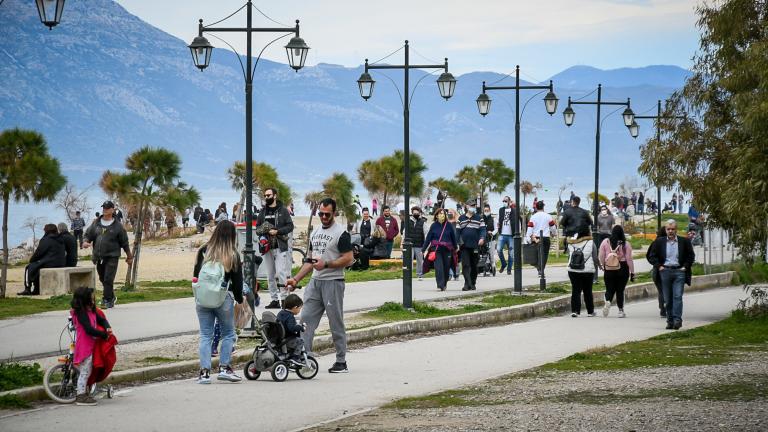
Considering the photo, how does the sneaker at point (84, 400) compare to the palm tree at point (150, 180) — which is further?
the palm tree at point (150, 180)

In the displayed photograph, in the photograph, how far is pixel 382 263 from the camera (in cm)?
3762

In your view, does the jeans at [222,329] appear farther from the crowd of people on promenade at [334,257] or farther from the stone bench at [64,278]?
the stone bench at [64,278]

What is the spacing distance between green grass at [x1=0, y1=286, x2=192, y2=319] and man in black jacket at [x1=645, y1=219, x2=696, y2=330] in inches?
369

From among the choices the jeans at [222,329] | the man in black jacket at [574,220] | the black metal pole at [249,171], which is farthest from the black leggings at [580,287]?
the jeans at [222,329]

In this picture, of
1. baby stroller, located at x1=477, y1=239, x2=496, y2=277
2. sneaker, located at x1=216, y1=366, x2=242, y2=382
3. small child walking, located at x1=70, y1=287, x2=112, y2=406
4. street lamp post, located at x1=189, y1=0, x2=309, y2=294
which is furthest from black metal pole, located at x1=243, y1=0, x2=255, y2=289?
baby stroller, located at x1=477, y1=239, x2=496, y2=277

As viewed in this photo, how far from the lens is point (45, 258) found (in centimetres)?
2638

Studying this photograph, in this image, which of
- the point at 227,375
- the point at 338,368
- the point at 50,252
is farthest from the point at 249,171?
the point at 50,252

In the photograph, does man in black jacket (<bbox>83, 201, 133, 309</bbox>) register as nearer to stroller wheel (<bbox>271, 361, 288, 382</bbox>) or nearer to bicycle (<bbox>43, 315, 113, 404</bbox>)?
stroller wheel (<bbox>271, 361, 288, 382</bbox>)

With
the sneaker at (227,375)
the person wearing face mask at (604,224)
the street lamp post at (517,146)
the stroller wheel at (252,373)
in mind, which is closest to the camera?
the sneaker at (227,375)

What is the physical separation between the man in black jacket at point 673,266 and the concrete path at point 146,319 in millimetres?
5093

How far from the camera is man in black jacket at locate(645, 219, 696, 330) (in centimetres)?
2075

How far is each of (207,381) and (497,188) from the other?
86.0 meters

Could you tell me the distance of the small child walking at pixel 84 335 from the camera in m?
11.6

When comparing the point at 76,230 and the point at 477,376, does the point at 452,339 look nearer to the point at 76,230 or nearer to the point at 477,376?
the point at 477,376
